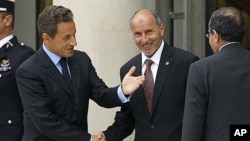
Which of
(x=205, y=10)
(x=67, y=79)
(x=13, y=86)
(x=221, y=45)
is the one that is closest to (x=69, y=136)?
(x=67, y=79)

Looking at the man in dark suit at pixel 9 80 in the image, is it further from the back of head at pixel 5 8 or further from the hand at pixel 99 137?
the hand at pixel 99 137

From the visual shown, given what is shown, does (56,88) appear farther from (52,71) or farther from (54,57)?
(54,57)

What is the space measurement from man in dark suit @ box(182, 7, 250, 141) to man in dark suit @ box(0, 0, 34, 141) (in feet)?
5.19

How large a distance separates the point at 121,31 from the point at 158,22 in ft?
6.24

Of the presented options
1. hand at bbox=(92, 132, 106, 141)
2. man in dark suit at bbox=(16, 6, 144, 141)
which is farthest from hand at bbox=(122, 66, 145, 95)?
hand at bbox=(92, 132, 106, 141)

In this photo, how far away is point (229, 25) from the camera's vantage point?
165 inches

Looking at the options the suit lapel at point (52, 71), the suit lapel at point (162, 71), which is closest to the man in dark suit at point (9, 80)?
the suit lapel at point (52, 71)

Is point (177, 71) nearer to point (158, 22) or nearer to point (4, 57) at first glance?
point (158, 22)

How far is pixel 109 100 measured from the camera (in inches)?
185

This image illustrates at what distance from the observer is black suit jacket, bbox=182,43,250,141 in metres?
4.09

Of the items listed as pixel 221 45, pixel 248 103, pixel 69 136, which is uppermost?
pixel 221 45

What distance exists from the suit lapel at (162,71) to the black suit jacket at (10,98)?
118 cm

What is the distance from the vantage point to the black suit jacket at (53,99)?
14.5 ft

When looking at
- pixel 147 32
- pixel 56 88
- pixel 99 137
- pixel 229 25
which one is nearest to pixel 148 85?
pixel 147 32
